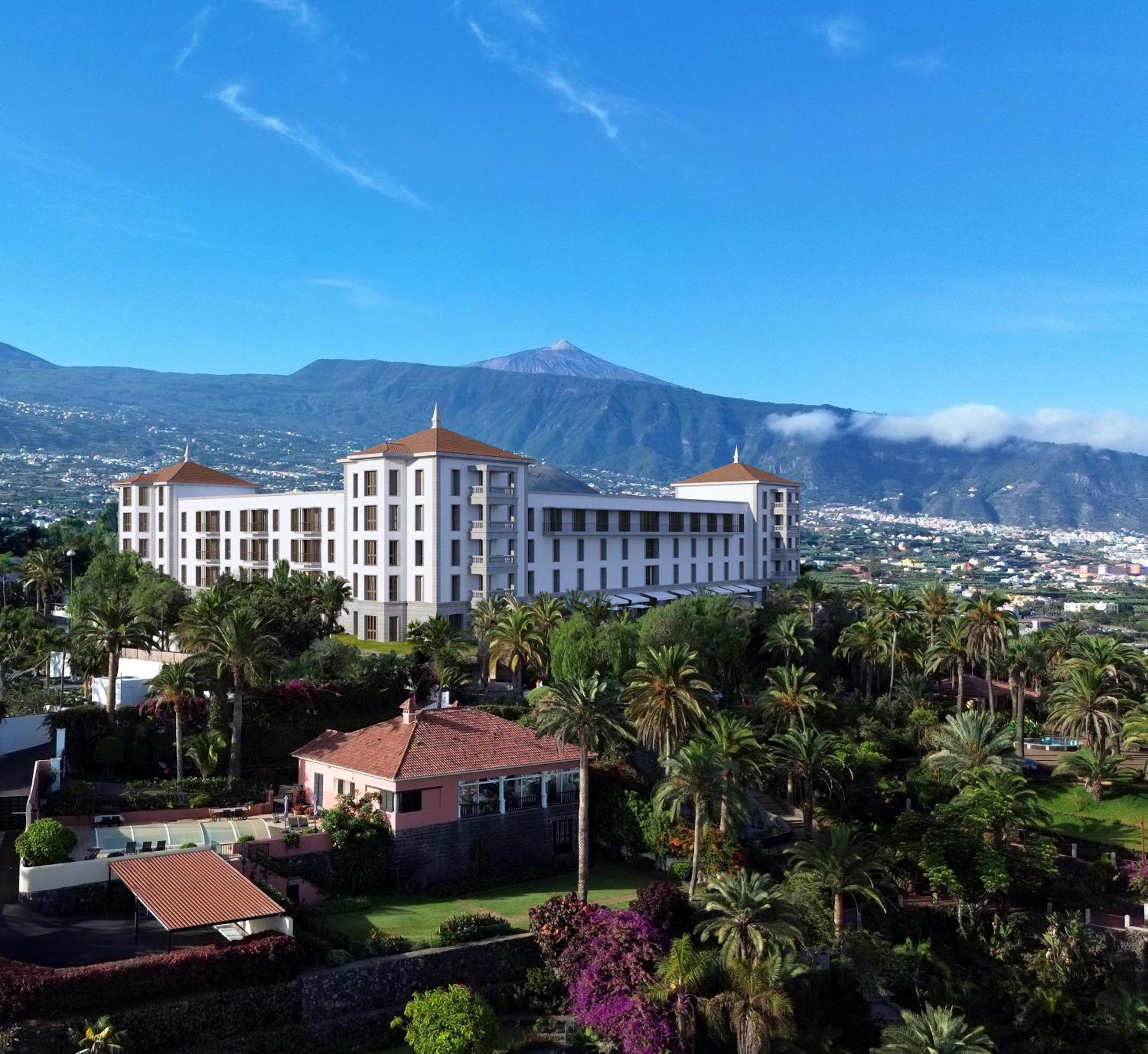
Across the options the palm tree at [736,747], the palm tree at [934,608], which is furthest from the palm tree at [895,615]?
the palm tree at [736,747]

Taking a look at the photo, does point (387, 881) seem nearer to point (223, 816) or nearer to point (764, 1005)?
point (223, 816)

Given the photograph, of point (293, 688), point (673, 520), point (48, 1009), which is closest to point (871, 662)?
point (673, 520)

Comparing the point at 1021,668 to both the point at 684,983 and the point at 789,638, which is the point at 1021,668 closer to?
the point at 789,638

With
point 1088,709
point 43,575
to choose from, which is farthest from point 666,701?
point 43,575

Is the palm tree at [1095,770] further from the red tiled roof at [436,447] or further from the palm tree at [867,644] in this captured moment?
the red tiled roof at [436,447]

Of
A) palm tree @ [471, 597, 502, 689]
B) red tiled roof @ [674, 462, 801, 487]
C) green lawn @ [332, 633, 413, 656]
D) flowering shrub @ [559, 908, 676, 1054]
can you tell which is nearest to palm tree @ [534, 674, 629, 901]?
flowering shrub @ [559, 908, 676, 1054]

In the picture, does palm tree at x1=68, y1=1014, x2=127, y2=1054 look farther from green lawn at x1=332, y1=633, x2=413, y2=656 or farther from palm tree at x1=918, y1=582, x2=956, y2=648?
palm tree at x1=918, y1=582, x2=956, y2=648

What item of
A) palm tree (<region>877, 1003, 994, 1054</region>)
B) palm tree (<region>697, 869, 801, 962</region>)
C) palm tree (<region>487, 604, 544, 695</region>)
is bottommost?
palm tree (<region>877, 1003, 994, 1054</region>)
